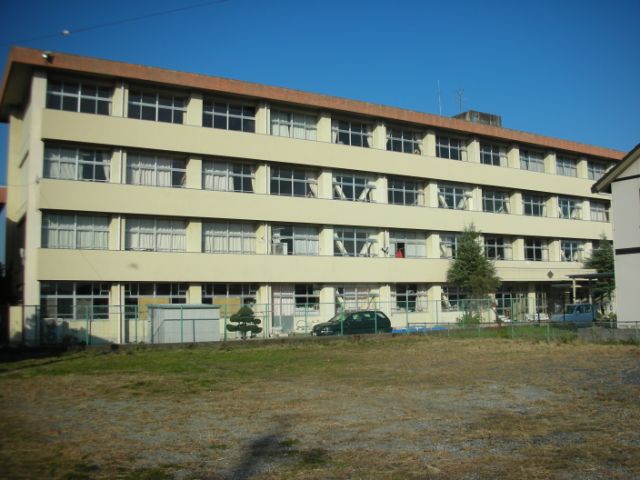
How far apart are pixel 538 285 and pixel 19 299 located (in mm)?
37833

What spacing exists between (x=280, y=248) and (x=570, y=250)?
2805 centimetres

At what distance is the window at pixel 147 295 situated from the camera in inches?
1297

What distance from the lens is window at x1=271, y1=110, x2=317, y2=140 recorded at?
128ft

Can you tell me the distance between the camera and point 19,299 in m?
33.4

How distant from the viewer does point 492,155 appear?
162 ft

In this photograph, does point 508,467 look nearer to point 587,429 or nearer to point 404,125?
point 587,429

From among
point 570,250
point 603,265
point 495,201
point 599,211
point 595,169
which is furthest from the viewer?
point 599,211

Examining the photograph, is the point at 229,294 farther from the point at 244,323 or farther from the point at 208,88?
the point at 208,88

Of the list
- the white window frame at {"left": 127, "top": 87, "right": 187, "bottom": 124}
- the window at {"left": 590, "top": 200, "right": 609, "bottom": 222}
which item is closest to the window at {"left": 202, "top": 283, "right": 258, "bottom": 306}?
the white window frame at {"left": 127, "top": 87, "right": 187, "bottom": 124}

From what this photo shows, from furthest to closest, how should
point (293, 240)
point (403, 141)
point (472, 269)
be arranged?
point (403, 141) < point (472, 269) < point (293, 240)

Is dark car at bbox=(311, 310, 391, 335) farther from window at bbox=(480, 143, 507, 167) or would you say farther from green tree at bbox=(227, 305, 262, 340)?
window at bbox=(480, 143, 507, 167)

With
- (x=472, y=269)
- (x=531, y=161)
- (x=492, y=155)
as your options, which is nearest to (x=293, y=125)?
(x=472, y=269)

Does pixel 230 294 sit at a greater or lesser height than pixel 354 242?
lesser

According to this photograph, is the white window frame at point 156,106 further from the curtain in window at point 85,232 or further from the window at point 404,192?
the window at point 404,192
